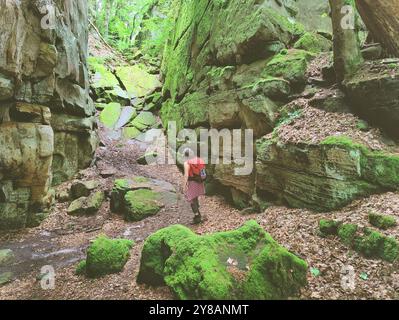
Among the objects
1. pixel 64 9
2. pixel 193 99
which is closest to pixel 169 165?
pixel 193 99

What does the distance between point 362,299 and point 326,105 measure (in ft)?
19.7

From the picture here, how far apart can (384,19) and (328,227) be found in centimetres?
643

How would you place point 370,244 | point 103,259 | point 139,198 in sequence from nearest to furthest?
point 370,244 → point 103,259 → point 139,198

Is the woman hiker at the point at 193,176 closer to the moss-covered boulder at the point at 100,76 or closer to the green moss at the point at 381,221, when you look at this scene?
the green moss at the point at 381,221

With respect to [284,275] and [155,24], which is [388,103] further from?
[155,24]

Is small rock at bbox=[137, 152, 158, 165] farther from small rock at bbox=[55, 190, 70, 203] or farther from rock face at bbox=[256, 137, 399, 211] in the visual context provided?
rock face at bbox=[256, 137, 399, 211]

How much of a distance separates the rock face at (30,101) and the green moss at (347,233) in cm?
1092

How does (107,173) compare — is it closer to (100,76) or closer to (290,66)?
(290,66)

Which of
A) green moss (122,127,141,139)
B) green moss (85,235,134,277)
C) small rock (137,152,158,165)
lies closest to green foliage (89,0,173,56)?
green moss (122,127,141,139)

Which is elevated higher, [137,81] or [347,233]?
[137,81]

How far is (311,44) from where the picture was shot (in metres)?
11.5

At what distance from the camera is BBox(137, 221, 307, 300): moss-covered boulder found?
467 centimetres

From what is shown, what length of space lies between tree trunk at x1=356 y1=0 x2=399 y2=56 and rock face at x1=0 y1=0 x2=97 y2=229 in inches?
445

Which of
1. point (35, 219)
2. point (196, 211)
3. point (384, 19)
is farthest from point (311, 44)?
point (35, 219)
